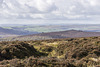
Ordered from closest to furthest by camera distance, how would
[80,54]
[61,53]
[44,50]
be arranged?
[80,54] < [61,53] < [44,50]

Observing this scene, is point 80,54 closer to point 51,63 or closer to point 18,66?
point 51,63

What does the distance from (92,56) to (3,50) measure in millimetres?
12818

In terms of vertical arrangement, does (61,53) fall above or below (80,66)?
below

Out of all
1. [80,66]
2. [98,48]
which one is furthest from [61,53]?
[80,66]

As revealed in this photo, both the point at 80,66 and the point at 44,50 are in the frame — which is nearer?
the point at 80,66

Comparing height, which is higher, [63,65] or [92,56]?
[63,65]

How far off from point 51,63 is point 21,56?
9.65m

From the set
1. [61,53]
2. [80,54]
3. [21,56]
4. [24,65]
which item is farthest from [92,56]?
[24,65]

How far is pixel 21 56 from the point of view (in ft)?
65.4

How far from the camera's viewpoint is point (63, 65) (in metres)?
10.9

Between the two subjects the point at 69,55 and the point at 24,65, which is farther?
the point at 69,55

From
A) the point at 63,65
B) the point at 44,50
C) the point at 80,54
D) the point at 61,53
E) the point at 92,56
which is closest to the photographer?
the point at 63,65

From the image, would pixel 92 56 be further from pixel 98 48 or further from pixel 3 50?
pixel 3 50

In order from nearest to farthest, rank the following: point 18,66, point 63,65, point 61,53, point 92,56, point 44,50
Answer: point 18,66 → point 63,65 → point 92,56 → point 61,53 → point 44,50
